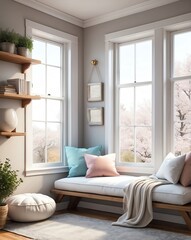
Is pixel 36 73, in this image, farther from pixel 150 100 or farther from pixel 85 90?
pixel 150 100

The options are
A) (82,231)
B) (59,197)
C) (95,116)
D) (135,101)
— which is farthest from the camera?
(95,116)

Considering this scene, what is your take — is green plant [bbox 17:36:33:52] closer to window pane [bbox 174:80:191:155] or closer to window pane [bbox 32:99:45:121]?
window pane [bbox 32:99:45:121]

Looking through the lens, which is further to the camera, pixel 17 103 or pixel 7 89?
→ pixel 17 103

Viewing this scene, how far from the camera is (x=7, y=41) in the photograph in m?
4.28

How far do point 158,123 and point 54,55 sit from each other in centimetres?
196

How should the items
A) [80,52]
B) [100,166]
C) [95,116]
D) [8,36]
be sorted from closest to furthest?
1. [8,36]
2. [100,166]
3. [95,116]
4. [80,52]

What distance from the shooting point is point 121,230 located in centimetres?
382

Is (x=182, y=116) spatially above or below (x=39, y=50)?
below

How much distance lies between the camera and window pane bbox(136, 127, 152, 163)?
4918 millimetres

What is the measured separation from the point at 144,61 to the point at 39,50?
1581 millimetres

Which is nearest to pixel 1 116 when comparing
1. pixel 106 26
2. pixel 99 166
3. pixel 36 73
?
pixel 36 73

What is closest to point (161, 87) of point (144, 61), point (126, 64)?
point (144, 61)

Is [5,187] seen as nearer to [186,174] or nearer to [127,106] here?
[186,174]

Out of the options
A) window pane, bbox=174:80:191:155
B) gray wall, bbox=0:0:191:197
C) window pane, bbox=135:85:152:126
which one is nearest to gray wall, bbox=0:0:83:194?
gray wall, bbox=0:0:191:197
